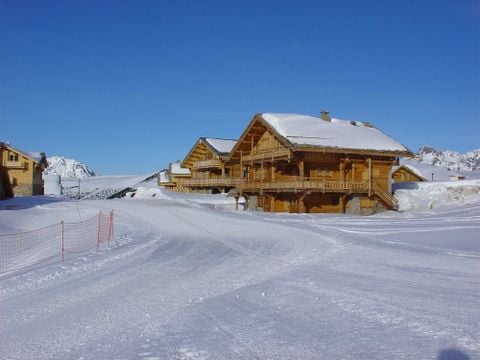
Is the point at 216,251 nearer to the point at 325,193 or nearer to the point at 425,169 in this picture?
the point at 325,193

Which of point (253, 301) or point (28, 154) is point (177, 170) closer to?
point (28, 154)

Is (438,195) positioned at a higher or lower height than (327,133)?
lower

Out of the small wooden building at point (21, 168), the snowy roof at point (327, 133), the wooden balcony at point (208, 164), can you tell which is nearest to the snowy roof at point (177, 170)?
the wooden balcony at point (208, 164)

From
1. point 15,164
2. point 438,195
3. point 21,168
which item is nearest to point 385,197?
point 438,195

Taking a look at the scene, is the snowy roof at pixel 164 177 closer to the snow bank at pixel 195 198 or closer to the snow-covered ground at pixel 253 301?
the snow bank at pixel 195 198

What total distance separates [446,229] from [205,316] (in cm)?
1698

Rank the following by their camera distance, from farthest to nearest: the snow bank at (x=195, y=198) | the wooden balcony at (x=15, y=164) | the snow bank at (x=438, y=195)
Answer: the wooden balcony at (x=15, y=164), the snow bank at (x=195, y=198), the snow bank at (x=438, y=195)

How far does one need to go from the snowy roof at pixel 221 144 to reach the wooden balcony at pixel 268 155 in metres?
14.7

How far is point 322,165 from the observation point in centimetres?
3916

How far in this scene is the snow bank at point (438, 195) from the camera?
3866 centimetres

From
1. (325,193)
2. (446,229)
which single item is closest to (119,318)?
(446,229)

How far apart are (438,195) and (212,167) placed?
2881cm

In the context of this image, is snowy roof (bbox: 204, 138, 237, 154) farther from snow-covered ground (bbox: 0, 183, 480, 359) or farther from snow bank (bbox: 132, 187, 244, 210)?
snow-covered ground (bbox: 0, 183, 480, 359)

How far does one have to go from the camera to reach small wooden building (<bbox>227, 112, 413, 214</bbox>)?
36.6 m
